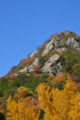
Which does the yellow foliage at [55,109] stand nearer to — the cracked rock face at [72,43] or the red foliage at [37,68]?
the red foliage at [37,68]

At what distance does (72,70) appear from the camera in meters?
44.7

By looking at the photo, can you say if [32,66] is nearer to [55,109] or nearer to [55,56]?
[55,56]

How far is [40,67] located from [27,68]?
3.03 metres

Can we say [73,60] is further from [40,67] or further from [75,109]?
[75,109]

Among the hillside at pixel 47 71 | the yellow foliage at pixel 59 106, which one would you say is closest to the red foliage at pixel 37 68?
the hillside at pixel 47 71

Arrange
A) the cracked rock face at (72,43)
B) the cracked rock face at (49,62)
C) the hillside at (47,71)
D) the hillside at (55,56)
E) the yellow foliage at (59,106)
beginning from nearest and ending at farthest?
the yellow foliage at (59,106) → the hillside at (47,71) → the hillside at (55,56) → the cracked rock face at (49,62) → the cracked rock face at (72,43)

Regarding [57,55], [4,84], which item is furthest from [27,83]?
[57,55]

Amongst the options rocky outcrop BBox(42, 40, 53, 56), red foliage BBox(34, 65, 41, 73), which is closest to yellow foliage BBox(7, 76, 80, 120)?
red foliage BBox(34, 65, 41, 73)

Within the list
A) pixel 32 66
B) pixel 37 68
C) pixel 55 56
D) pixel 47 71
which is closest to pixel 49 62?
pixel 55 56

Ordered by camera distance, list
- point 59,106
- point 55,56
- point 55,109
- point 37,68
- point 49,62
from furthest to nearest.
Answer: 1. point 55,56
2. point 49,62
3. point 37,68
4. point 55,109
5. point 59,106

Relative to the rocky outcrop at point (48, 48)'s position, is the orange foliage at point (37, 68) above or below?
below

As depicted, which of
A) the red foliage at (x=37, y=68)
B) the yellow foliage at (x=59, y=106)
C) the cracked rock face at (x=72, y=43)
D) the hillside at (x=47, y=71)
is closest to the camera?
the yellow foliage at (x=59, y=106)

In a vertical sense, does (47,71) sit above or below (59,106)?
above

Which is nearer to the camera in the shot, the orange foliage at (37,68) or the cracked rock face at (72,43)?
the orange foliage at (37,68)
